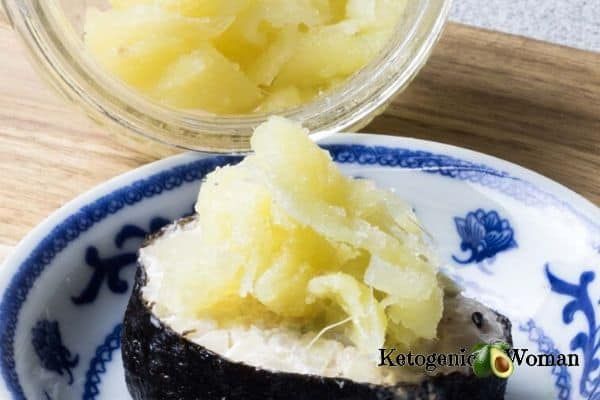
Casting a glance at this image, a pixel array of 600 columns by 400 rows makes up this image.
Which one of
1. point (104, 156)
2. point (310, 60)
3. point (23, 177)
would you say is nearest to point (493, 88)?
point (310, 60)

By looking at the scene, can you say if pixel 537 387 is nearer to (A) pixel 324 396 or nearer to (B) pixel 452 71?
(A) pixel 324 396

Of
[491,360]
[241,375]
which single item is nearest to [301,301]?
[241,375]

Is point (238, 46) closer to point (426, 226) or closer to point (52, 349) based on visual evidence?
point (426, 226)

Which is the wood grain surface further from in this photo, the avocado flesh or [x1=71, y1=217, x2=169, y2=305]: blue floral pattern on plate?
the avocado flesh

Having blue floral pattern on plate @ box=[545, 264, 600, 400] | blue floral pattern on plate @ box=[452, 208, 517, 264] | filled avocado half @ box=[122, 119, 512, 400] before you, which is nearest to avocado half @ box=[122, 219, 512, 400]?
filled avocado half @ box=[122, 119, 512, 400]

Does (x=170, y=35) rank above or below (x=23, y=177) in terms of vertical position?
above

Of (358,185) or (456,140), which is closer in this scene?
(358,185)

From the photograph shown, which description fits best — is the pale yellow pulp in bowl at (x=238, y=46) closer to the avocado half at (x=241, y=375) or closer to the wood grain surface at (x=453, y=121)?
the wood grain surface at (x=453, y=121)
